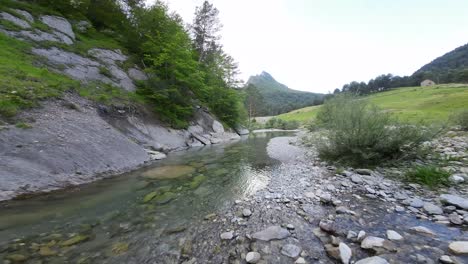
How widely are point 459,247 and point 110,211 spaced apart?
673cm

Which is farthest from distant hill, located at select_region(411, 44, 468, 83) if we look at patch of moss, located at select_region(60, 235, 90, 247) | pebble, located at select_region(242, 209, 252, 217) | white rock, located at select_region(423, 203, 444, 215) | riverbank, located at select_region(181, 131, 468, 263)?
patch of moss, located at select_region(60, 235, 90, 247)

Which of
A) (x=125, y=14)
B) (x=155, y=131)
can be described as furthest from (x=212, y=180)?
(x=125, y=14)

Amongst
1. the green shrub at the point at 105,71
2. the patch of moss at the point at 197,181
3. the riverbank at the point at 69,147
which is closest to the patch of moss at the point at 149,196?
the patch of moss at the point at 197,181

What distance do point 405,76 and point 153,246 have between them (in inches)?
4994

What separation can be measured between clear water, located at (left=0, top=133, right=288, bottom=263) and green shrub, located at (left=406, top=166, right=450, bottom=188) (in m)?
4.32

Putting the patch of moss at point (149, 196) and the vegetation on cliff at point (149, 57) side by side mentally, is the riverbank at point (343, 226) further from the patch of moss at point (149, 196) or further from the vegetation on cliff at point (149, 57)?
the vegetation on cliff at point (149, 57)

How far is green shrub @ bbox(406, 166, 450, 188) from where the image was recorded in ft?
16.8

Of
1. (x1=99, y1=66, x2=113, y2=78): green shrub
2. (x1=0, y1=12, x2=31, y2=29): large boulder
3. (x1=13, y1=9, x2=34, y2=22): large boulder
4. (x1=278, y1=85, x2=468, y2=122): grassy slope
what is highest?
(x1=13, y1=9, x2=34, y2=22): large boulder

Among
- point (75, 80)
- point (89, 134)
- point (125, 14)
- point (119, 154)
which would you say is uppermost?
point (125, 14)

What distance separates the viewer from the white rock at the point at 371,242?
2996 mm

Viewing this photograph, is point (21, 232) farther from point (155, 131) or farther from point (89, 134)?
point (155, 131)

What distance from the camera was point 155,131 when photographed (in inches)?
554

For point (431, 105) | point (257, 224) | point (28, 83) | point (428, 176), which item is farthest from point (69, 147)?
point (431, 105)

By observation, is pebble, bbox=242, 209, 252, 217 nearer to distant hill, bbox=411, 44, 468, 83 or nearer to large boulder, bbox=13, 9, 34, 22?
large boulder, bbox=13, 9, 34, 22
